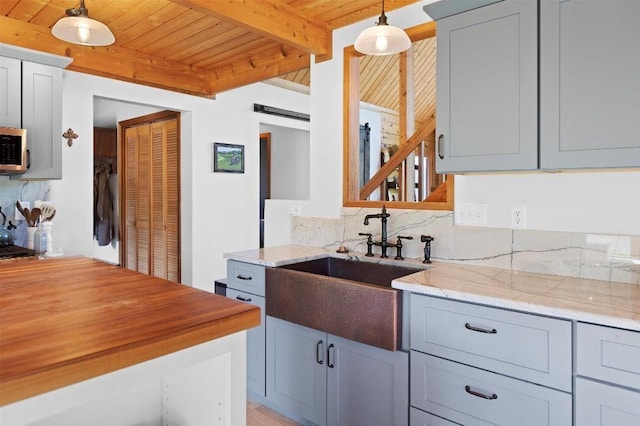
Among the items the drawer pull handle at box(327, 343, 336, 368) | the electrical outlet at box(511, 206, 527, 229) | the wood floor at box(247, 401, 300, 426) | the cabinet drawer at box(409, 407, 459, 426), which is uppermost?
the electrical outlet at box(511, 206, 527, 229)

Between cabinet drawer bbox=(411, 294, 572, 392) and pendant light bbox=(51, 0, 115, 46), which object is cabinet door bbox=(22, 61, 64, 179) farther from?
cabinet drawer bbox=(411, 294, 572, 392)

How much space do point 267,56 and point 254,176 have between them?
1.43 meters

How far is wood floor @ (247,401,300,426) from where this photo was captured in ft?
7.79

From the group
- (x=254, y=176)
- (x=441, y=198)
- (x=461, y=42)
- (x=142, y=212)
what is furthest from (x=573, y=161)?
(x=142, y=212)

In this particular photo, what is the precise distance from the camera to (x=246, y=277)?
2.52 meters

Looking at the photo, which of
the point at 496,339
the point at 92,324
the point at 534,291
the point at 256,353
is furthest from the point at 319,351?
the point at 92,324

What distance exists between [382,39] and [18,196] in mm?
2831

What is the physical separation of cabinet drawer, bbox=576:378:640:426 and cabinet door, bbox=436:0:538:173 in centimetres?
88

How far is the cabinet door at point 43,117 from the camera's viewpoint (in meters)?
2.86

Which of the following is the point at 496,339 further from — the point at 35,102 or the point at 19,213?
the point at 19,213

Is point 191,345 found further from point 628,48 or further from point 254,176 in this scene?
point 254,176

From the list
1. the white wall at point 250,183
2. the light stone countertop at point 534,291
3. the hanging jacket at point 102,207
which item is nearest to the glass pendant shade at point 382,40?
the white wall at point 250,183

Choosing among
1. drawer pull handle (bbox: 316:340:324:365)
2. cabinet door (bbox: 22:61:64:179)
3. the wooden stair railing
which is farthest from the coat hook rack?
drawer pull handle (bbox: 316:340:324:365)

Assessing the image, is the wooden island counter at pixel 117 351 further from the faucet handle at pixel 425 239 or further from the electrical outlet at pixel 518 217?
the electrical outlet at pixel 518 217
